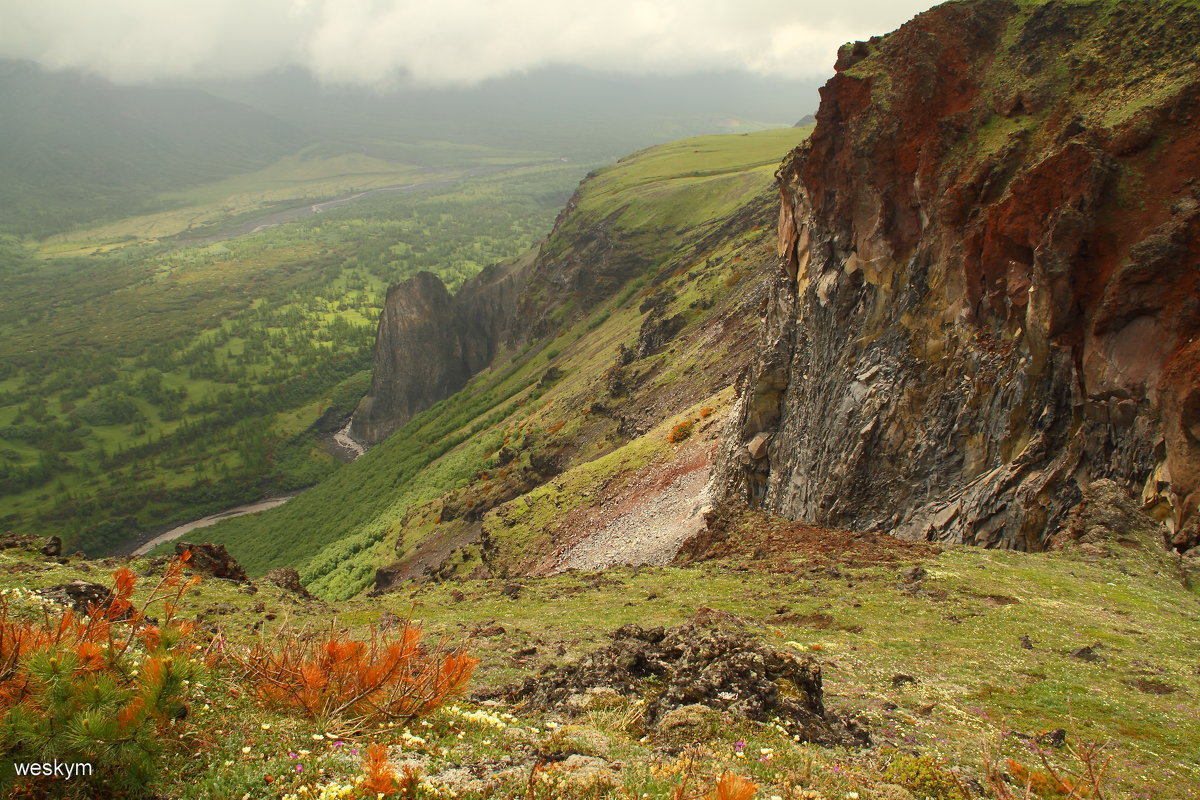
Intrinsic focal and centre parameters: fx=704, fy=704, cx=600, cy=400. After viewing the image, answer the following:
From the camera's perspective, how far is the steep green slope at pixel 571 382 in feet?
178

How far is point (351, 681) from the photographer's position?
8.68 metres

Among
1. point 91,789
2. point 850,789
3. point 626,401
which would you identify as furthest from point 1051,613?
point 626,401

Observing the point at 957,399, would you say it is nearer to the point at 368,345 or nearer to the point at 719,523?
the point at 719,523

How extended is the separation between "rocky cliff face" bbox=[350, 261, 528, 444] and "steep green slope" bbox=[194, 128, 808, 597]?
14.2 meters

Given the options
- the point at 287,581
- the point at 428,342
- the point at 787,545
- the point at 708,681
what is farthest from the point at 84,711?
the point at 428,342

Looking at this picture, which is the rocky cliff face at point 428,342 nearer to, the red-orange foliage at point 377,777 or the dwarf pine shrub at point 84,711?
the dwarf pine shrub at point 84,711

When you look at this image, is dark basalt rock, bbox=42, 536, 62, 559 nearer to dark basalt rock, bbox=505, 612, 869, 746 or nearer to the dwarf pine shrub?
dark basalt rock, bbox=505, 612, 869, 746

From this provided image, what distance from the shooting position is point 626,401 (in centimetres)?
5506

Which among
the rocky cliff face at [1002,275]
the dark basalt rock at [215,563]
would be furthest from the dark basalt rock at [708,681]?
the dark basalt rock at [215,563]

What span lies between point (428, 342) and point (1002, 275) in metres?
115

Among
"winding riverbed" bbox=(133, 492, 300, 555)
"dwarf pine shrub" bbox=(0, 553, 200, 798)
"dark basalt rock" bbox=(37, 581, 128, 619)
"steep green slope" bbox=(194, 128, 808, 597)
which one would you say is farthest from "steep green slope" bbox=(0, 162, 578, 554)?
"dwarf pine shrub" bbox=(0, 553, 200, 798)

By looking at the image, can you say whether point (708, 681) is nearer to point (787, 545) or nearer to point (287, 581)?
point (787, 545)

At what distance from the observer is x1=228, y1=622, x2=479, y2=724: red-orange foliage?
836 centimetres

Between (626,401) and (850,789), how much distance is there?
4707 cm
